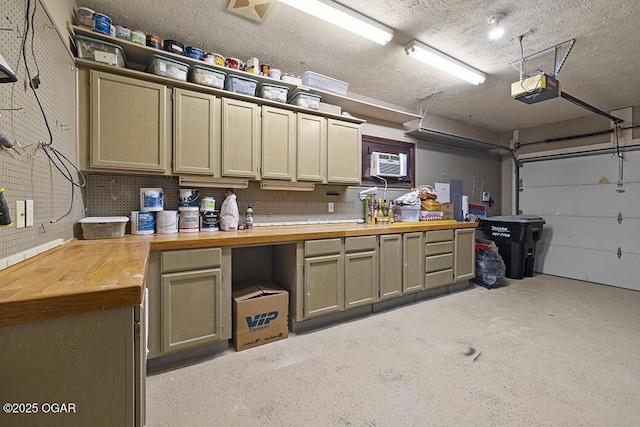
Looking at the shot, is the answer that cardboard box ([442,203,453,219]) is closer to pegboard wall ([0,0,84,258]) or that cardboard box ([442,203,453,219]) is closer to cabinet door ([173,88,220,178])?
cabinet door ([173,88,220,178])

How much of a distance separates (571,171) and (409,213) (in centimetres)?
334

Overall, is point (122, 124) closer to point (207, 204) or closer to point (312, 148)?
point (207, 204)

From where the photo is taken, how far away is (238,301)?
7.54 ft

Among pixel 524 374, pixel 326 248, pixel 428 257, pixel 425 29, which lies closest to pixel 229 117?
pixel 326 248

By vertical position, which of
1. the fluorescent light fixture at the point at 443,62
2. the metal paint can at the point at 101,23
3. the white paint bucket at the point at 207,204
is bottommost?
the white paint bucket at the point at 207,204

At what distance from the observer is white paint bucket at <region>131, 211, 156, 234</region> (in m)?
2.28

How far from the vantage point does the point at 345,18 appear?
2.14 m

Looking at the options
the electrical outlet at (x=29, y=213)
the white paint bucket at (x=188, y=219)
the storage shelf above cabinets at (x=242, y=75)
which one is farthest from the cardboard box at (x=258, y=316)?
the storage shelf above cabinets at (x=242, y=75)

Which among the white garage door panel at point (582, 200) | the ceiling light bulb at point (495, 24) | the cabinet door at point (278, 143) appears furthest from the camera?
the white garage door panel at point (582, 200)

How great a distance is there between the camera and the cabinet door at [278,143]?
277cm

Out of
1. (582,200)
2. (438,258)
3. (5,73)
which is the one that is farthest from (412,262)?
(582,200)

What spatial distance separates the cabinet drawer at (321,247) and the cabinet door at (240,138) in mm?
860

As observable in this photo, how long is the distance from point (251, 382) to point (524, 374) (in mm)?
1951

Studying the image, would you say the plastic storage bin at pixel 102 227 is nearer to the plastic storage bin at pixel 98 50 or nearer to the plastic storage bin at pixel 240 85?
the plastic storage bin at pixel 98 50
